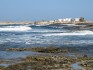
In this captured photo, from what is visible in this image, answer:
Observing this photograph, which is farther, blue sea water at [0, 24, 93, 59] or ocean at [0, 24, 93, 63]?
blue sea water at [0, 24, 93, 59]

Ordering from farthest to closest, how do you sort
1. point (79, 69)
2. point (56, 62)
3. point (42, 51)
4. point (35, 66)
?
point (42, 51) → point (56, 62) → point (35, 66) → point (79, 69)

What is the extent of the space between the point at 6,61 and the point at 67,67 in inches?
144

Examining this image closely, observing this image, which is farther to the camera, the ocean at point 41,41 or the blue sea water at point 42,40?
the blue sea water at point 42,40

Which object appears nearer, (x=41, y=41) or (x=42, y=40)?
(x=41, y=41)

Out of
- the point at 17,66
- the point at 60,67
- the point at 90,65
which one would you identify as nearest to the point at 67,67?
the point at 60,67

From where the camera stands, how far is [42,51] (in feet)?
68.0

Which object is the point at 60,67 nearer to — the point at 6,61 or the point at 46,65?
the point at 46,65

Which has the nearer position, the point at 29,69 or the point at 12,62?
the point at 29,69

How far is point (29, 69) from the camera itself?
12758 millimetres

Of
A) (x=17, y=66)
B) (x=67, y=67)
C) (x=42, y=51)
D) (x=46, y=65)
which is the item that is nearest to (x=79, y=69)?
(x=67, y=67)

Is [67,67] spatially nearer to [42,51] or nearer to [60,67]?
[60,67]

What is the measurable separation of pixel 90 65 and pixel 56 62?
1.86 metres

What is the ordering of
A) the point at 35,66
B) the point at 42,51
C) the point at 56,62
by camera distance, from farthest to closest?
the point at 42,51, the point at 56,62, the point at 35,66

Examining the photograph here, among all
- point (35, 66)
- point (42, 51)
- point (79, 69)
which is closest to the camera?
point (79, 69)
